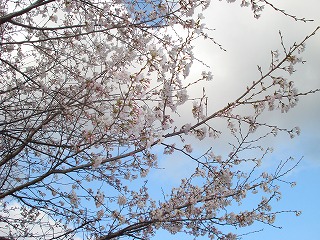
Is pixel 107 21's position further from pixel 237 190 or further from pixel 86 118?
pixel 237 190

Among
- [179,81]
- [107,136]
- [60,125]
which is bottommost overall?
[107,136]

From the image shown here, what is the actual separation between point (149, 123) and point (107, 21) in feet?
5.26

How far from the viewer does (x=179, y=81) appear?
3.65m

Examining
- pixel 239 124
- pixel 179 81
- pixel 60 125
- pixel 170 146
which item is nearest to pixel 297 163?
pixel 239 124

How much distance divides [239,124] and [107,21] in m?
1.93

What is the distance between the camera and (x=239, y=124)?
4414 mm

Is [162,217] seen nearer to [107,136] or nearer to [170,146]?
[170,146]

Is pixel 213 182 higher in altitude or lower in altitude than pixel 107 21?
lower

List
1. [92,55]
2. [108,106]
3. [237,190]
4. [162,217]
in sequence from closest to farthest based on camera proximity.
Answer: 1. [108,106]
2. [162,217]
3. [237,190]
4. [92,55]

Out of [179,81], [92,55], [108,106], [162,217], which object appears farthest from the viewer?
[92,55]

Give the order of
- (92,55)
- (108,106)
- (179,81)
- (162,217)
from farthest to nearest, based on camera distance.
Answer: (92,55) < (162,217) < (108,106) < (179,81)

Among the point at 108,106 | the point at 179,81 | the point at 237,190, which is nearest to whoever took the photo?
the point at 179,81

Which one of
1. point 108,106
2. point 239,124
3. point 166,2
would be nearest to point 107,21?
point 166,2

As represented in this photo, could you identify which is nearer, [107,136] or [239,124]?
[107,136]
